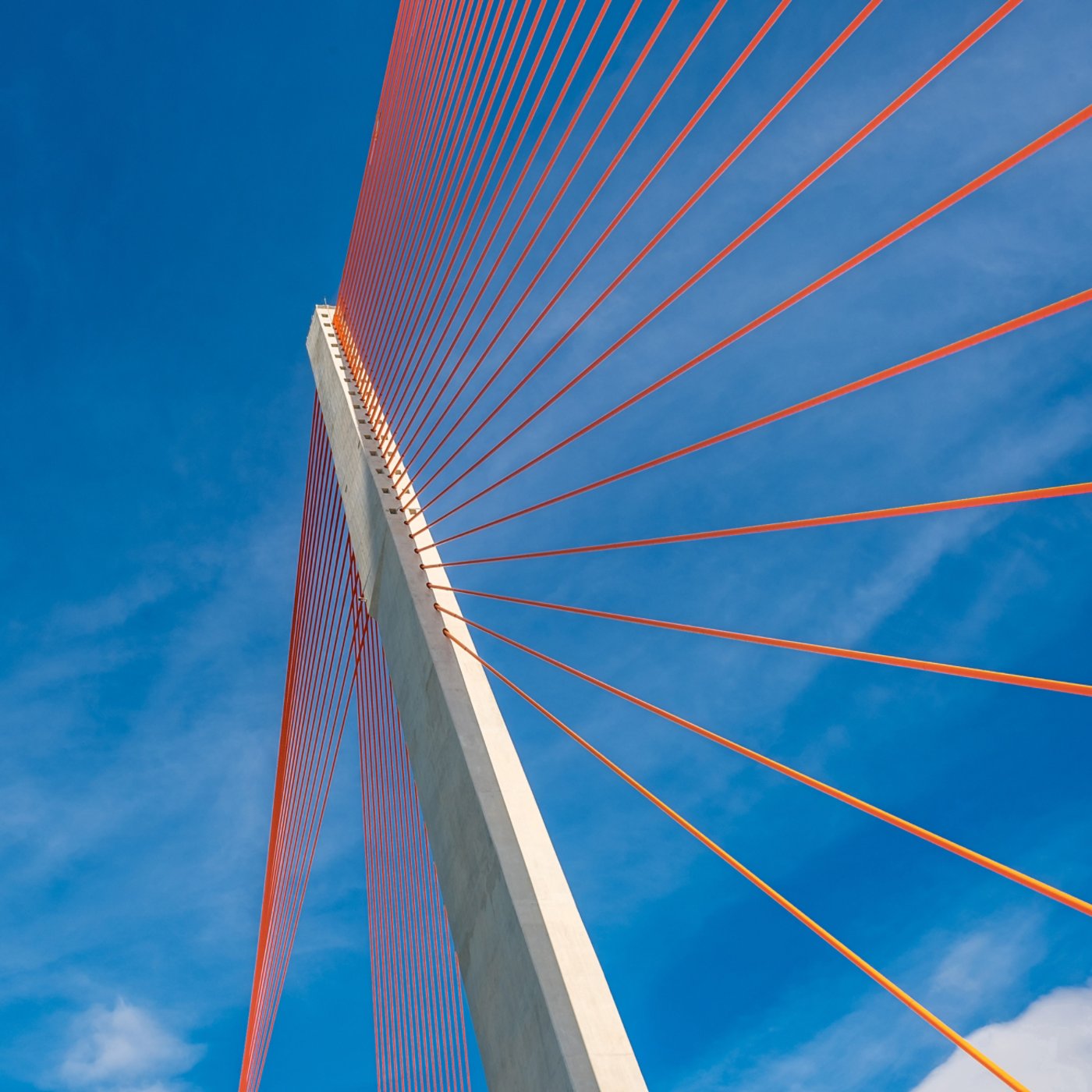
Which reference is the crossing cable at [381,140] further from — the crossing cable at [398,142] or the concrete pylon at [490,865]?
the concrete pylon at [490,865]

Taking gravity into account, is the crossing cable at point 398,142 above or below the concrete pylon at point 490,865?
above

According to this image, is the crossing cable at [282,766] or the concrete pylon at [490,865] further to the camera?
the crossing cable at [282,766]

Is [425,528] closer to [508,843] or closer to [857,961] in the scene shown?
[508,843]

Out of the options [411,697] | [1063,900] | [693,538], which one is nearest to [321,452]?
[411,697]

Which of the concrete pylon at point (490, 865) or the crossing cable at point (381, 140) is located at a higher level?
the crossing cable at point (381, 140)

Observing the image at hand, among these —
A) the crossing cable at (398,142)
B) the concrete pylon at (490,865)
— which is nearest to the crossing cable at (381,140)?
the crossing cable at (398,142)

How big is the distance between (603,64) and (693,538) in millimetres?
1753

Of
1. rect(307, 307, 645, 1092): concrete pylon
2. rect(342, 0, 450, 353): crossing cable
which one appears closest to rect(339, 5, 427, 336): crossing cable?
rect(342, 0, 450, 353): crossing cable

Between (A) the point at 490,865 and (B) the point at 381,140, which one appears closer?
(A) the point at 490,865

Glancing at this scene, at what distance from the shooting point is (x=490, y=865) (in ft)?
15.5

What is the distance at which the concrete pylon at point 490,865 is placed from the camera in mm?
4020

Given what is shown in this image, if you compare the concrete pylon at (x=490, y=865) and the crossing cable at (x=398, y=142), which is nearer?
the concrete pylon at (x=490, y=865)

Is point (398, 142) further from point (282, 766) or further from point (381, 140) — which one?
point (282, 766)

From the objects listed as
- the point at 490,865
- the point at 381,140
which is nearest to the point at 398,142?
the point at 381,140
